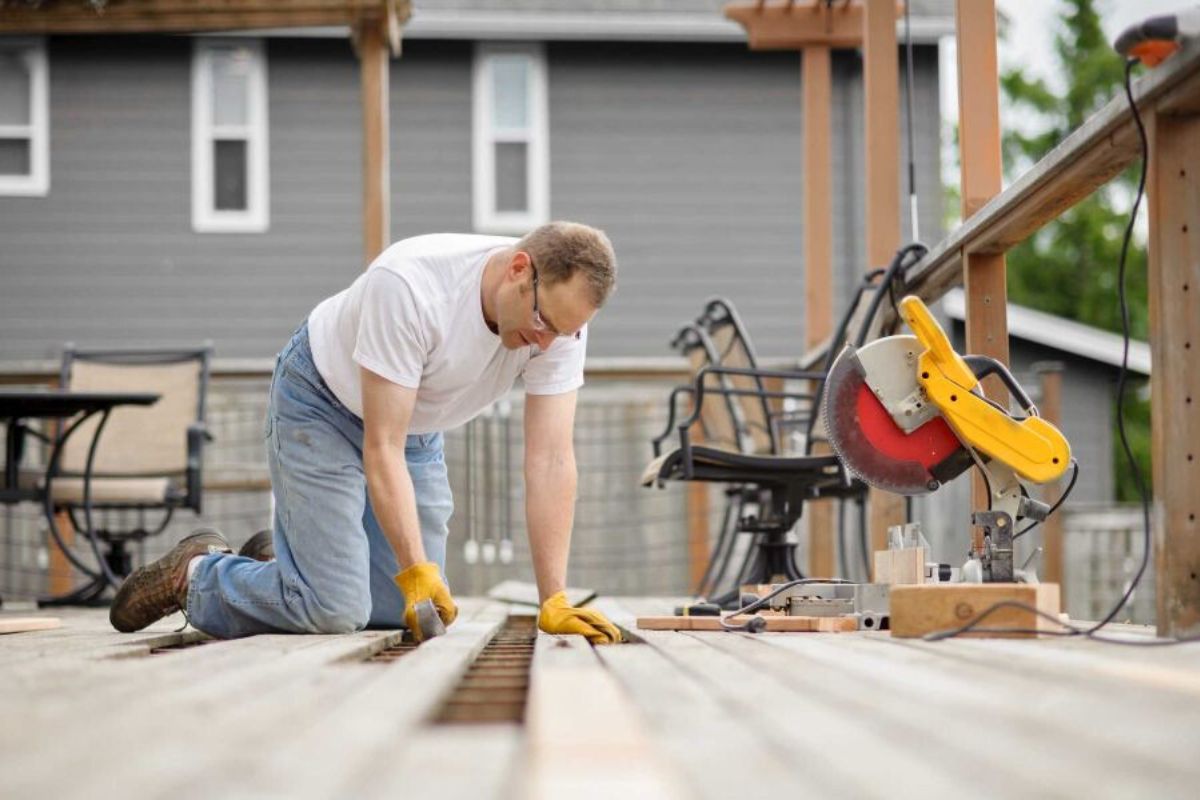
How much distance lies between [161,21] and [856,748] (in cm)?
784

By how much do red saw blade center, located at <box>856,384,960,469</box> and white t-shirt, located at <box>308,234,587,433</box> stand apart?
0.70 metres

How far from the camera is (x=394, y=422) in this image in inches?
126

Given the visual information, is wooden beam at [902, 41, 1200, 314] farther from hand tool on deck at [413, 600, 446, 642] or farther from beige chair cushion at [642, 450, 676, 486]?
hand tool on deck at [413, 600, 446, 642]

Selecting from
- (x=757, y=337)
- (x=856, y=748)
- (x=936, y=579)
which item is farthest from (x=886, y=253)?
(x=757, y=337)

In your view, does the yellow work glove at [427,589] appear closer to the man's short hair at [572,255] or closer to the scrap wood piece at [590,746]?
the man's short hair at [572,255]

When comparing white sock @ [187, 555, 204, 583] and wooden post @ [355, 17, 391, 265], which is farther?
wooden post @ [355, 17, 391, 265]

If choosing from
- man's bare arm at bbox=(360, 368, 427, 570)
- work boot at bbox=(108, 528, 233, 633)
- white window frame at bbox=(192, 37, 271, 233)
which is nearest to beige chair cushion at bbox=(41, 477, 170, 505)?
work boot at bbox=(108, 528, 233, 633)

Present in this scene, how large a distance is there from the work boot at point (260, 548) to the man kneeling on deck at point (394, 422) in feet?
0.77

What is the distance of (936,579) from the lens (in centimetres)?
314

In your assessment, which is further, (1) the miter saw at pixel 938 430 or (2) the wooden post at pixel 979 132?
(2) the wooden post at pixel 979 132

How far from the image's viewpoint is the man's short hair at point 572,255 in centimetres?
308

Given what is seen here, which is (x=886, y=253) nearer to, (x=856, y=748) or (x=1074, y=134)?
(x=1074, y=134)

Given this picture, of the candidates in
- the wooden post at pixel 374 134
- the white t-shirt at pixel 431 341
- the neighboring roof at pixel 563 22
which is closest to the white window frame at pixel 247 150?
the neighboring roof at pixel 563 22

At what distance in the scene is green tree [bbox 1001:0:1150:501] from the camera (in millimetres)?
23844
